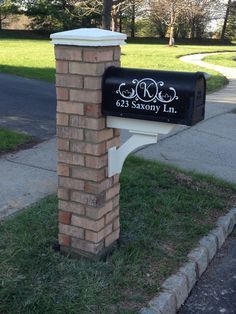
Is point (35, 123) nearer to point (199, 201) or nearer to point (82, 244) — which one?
point (199, 201)

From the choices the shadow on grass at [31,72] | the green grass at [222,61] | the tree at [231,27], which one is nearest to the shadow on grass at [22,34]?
the green grass at [222,61]

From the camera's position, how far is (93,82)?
2949 millimetres

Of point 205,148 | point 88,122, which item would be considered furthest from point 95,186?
point 205,148

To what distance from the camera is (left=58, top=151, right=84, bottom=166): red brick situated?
314cm

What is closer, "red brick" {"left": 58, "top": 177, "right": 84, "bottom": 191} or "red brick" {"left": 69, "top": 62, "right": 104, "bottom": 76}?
"red brick" {"left": 69, "top": 62, "right": 104, "bottom": 76}

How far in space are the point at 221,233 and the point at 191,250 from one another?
0.52m

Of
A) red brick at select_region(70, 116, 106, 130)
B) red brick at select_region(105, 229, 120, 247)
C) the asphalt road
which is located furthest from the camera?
the asphalt road

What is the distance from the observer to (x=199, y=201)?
175 inches

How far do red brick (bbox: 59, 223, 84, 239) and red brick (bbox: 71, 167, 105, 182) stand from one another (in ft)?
1.19

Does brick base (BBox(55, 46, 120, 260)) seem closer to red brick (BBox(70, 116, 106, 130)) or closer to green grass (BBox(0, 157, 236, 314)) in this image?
red brick (BBox(70, 116, 106, 130))

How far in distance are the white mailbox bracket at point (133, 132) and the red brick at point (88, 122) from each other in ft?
0.23

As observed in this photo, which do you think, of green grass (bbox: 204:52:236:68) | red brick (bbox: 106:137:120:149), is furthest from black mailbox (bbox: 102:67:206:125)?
green grass (bbox: 204:52:236:68)

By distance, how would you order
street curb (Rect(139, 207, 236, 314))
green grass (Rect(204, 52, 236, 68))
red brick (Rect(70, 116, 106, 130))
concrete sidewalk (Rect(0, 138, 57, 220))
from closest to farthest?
street curb (Rect(139, 207, 236, 314)), red brick (Rect(70, 116, 106, 130)), concrete sidewalk (Rect(0, 138, 57, 220)), green grass (Rect(204, 52, 236, 68))

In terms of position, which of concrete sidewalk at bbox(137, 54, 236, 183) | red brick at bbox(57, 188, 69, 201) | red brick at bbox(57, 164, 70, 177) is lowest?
concrete sidewalk at bbox(137, 54, 236, 183)
